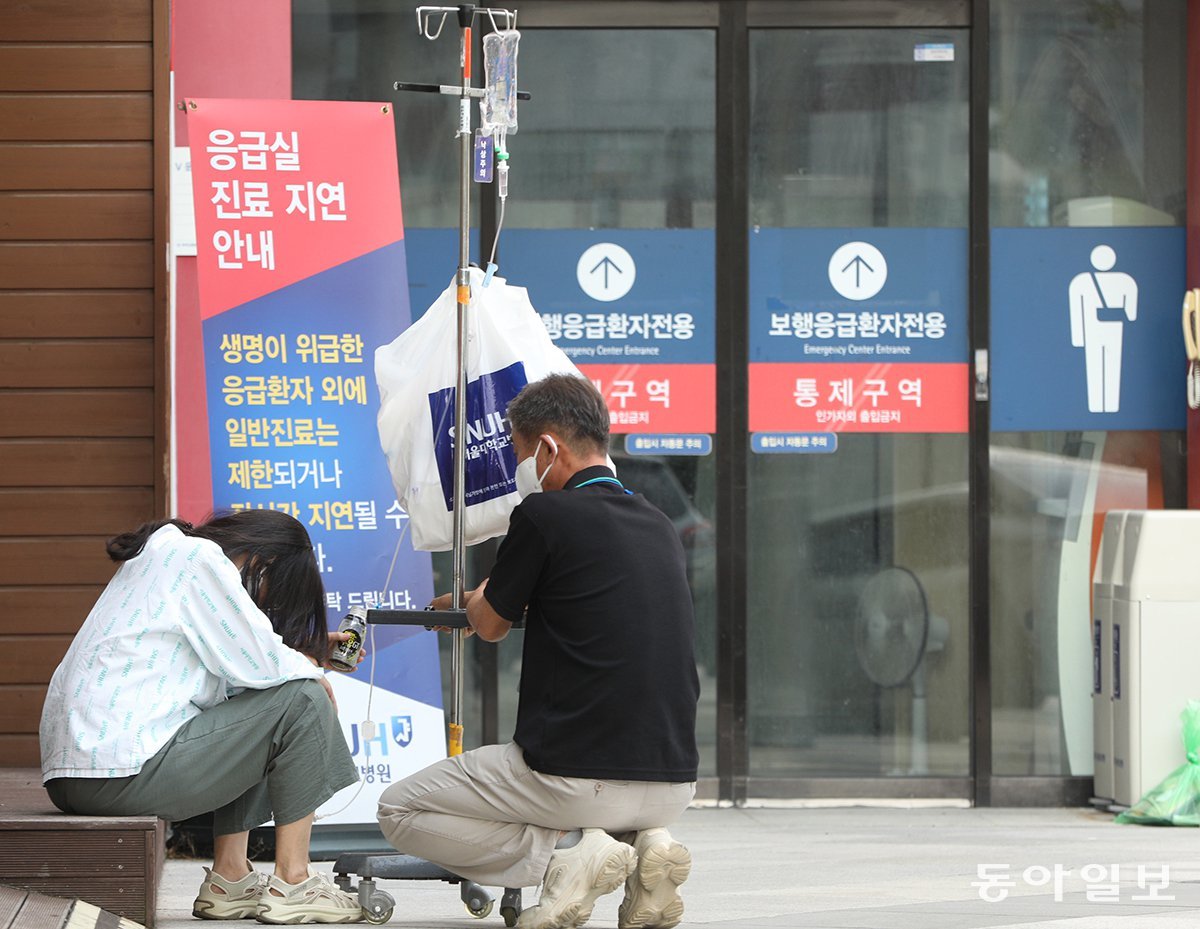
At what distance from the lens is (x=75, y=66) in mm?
5645

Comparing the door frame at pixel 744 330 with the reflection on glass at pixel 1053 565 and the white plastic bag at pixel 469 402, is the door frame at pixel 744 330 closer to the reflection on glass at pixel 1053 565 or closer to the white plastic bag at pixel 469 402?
the reflection on glass at pixel 1053 565

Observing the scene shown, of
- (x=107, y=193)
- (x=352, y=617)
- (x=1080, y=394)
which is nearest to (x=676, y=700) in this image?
(x=352, y=617)

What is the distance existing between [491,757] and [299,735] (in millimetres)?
473

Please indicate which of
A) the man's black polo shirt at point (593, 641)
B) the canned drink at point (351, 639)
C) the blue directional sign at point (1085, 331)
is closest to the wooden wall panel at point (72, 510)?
the canned drink at point (351, 639)

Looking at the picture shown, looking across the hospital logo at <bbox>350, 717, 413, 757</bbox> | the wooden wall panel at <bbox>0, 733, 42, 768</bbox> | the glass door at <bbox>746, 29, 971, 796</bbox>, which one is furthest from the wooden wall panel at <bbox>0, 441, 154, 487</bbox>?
the glass door at <bbox>746, 29, 971, 796</bbox>

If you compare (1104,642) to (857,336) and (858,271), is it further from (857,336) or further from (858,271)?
(858,271)

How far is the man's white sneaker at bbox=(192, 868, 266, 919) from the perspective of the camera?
412cm

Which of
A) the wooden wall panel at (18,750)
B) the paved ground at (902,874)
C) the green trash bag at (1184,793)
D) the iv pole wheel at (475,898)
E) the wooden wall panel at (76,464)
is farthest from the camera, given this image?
the green trash bag at (1184,793)

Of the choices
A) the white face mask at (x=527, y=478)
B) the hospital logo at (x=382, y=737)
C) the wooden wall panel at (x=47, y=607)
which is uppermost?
the white face mask at (x=527, y=478)

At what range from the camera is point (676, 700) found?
153 inches

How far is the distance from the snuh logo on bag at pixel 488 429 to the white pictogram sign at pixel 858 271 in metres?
2.49

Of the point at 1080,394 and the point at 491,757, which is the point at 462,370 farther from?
the point at 1080,394

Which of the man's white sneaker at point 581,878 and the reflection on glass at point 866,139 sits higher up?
the reflection on glass at point 866,139

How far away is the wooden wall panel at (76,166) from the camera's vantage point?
5.64 metres
